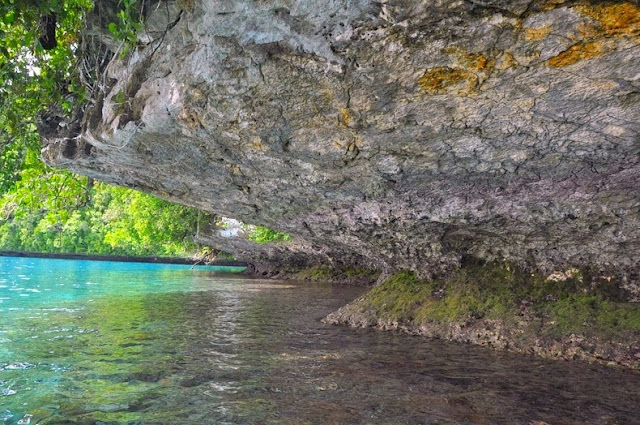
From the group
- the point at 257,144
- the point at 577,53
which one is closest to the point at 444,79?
the point at 577,53

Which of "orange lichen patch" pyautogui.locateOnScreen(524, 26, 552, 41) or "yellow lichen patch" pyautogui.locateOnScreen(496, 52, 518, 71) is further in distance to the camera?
"yellow lichen patch" pyautogui.locateOnScreen(496, 52, 518, 71)

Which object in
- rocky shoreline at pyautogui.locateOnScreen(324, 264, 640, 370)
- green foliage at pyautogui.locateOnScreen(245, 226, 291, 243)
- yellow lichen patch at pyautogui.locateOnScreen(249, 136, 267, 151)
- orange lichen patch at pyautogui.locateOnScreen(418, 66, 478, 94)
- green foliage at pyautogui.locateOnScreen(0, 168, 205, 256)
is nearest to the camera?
orange lichen patch at pyautogui.locateOnScreen(418, 66, 478, 94)

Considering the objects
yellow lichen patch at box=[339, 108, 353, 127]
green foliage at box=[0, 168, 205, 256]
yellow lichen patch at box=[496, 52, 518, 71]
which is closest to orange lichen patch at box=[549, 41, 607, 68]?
yellow lichen patch at box=[496, 52, 518, 71]

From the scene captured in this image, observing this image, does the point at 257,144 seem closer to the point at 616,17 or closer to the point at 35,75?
the point at 35,75

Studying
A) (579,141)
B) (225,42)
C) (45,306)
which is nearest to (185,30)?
(225,42)

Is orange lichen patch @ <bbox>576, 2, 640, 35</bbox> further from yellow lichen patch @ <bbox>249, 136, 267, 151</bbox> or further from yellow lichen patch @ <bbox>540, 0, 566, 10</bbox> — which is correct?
yellow lichen patch @ <bbox>249, 136, 267, 151</bbox>

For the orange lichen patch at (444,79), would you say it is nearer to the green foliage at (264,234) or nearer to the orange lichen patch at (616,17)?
the orange lichen patch at (616,17)

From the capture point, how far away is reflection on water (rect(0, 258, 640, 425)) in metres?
4.70

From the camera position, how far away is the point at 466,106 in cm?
501

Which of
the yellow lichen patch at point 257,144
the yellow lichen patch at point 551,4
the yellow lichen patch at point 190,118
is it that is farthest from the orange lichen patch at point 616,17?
the yellow lichen patch at point 190,118

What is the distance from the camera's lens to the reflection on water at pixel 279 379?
4703mm

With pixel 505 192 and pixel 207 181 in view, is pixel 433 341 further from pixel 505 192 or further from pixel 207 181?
pixel 207 181

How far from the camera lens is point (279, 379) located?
230 inches

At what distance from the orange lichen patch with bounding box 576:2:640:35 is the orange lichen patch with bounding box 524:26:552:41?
0.94ft
